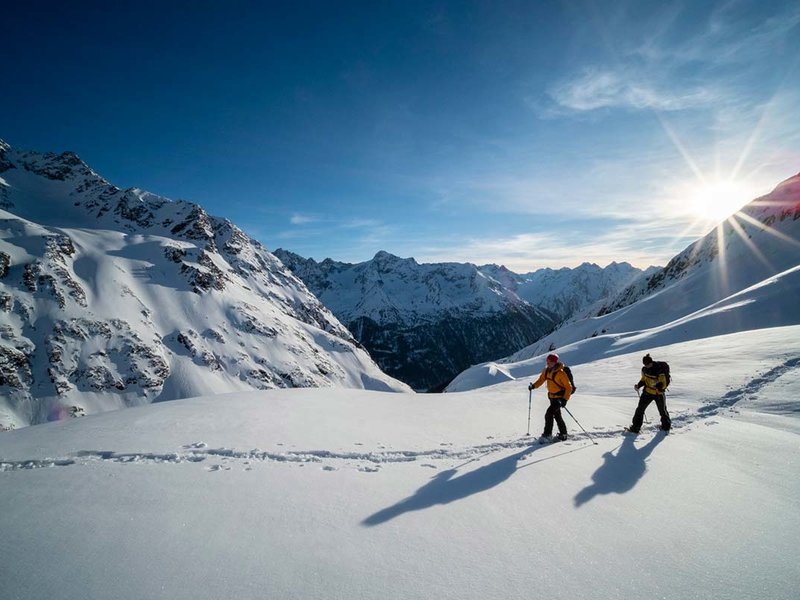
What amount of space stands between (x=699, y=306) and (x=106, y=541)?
269 feet

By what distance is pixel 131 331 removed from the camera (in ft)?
361

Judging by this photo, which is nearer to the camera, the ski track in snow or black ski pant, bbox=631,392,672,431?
the ski track in snow

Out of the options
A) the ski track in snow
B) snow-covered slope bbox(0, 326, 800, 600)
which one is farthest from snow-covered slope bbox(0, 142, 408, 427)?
snow-covered slope bbox(0, 326, 800, 600)

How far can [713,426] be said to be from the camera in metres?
10.3

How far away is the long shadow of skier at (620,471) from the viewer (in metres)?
6.46

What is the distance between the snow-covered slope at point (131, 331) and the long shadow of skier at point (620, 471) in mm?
109839

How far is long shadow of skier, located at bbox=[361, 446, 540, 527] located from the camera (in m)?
5.59

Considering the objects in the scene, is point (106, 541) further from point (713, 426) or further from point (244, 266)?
point (244, 266)

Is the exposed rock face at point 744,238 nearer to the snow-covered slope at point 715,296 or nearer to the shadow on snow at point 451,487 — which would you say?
the snow-covered slope at point 715,296

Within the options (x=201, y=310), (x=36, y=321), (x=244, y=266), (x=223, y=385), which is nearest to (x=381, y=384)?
(x=223, y=385)

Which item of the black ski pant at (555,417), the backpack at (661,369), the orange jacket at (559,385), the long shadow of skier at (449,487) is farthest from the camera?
the backpack at (661,369)

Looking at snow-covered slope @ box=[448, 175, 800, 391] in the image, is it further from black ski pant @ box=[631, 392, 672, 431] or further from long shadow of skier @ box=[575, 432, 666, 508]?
long shadow of skier @ box=[575, 432, 666, 508]

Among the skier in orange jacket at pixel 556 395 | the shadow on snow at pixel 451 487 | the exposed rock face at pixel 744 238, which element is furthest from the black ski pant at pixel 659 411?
the exposed rock face at pixel 744 238

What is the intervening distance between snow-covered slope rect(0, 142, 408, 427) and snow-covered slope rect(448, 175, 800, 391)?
3180 inches
